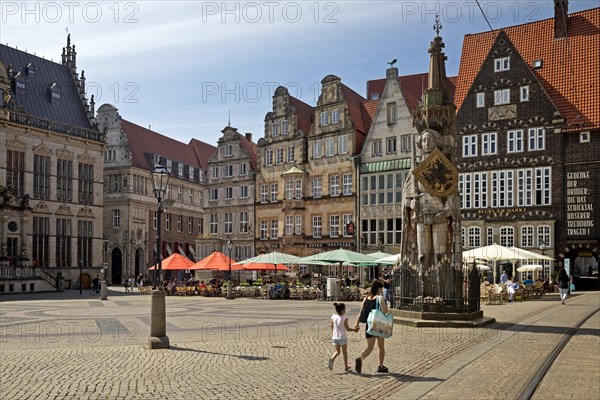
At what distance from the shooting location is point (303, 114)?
54.0 metres

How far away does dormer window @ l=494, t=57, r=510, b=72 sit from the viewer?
→ 150ft

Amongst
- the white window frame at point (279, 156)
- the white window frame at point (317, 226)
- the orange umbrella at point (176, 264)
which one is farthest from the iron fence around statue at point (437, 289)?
the white window frame at point (279, 156)

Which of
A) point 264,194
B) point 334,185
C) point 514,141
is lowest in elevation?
point 264,194

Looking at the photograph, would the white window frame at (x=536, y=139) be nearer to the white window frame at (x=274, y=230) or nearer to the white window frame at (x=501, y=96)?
the white window frame at (x=501, y=96)

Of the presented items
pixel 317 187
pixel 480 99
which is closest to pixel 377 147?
pixel 317 187

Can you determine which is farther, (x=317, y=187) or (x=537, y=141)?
(x=317, y=187)

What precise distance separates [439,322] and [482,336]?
200 cm

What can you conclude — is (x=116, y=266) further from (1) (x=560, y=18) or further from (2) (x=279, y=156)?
(1) (x=560, y=18)

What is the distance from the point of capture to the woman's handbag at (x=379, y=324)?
11.0 meters

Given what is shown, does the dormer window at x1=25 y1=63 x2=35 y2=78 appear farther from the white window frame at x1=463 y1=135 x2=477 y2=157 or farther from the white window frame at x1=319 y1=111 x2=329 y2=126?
the white window frame at x1=463 y1=135 x2=477 y2=157

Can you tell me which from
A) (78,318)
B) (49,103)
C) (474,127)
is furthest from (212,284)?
(49,103)

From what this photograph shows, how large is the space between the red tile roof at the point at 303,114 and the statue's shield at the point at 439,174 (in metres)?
33.4

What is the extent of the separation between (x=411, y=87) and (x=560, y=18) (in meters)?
12.6

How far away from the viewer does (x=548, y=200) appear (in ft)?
140
